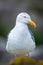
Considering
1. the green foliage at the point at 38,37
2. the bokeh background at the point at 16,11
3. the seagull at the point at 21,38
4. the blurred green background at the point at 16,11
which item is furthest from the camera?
the blurred green background at the point at 16,11

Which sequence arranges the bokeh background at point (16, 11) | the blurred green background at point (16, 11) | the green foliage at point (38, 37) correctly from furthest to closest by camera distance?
1. the blurred green background at point (16, 11)
2. the bokeh background at point (16, 11)
3. the green foliage at point (38, 37)

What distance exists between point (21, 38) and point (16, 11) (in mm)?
3815

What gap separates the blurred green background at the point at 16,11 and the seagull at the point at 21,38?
274cm

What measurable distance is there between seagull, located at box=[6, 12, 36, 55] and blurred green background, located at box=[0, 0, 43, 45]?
2745 mm

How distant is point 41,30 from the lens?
6340 millimetres

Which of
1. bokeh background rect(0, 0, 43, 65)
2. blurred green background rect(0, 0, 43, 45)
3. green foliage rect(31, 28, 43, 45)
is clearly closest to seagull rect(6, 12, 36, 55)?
green foliage rect(31, 28, 43, 45)

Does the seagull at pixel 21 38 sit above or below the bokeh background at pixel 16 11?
above

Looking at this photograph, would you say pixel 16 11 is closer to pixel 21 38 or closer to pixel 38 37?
pixel 38 37

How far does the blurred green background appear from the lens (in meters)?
6.51

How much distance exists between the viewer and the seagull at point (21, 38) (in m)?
3.34

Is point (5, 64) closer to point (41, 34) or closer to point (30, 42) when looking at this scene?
point (30, 42)

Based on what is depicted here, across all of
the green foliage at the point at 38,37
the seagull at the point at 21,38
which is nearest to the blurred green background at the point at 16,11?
the green foliage at the point at 38,37

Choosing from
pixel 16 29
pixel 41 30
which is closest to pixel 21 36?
pixel 16 29

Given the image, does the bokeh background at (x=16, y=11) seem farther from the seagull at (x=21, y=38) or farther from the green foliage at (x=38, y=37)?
the seagull at (x=21, y=38)
